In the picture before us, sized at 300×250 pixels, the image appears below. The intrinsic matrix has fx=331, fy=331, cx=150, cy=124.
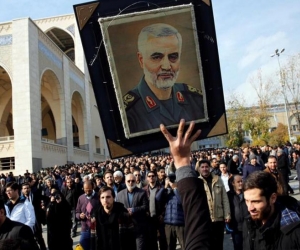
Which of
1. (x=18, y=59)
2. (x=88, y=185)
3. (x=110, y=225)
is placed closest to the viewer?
(x=110, y=225)

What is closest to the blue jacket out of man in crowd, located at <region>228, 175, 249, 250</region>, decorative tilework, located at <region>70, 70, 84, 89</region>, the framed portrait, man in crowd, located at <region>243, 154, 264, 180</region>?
man in crowd, located at <region>228, 175, 249, 250</region>

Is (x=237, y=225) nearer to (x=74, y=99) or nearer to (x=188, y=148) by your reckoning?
(x=188, y=148)

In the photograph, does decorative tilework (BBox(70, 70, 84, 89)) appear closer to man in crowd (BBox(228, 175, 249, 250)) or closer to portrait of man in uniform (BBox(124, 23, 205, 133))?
man in crowd (BBox(228, 175, 249, 250))

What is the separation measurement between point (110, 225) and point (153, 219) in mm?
1535

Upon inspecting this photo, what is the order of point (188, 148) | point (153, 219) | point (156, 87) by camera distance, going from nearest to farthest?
point (188, 148) < point (156, 87) < point (153, 219)

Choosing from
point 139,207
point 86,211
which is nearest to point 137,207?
point 139,207

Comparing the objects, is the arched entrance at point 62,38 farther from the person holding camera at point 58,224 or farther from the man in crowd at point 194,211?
the man in crowd at point 194,211

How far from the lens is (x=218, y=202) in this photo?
5.45 meters

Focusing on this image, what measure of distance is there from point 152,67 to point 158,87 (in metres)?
0.17

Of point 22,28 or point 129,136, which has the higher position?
point 22,28

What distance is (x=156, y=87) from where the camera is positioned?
8.61 feet

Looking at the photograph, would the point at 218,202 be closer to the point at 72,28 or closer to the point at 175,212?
the point at 175,212

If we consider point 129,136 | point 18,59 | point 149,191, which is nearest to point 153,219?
point 149,191

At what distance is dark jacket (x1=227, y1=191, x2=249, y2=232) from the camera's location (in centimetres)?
487
